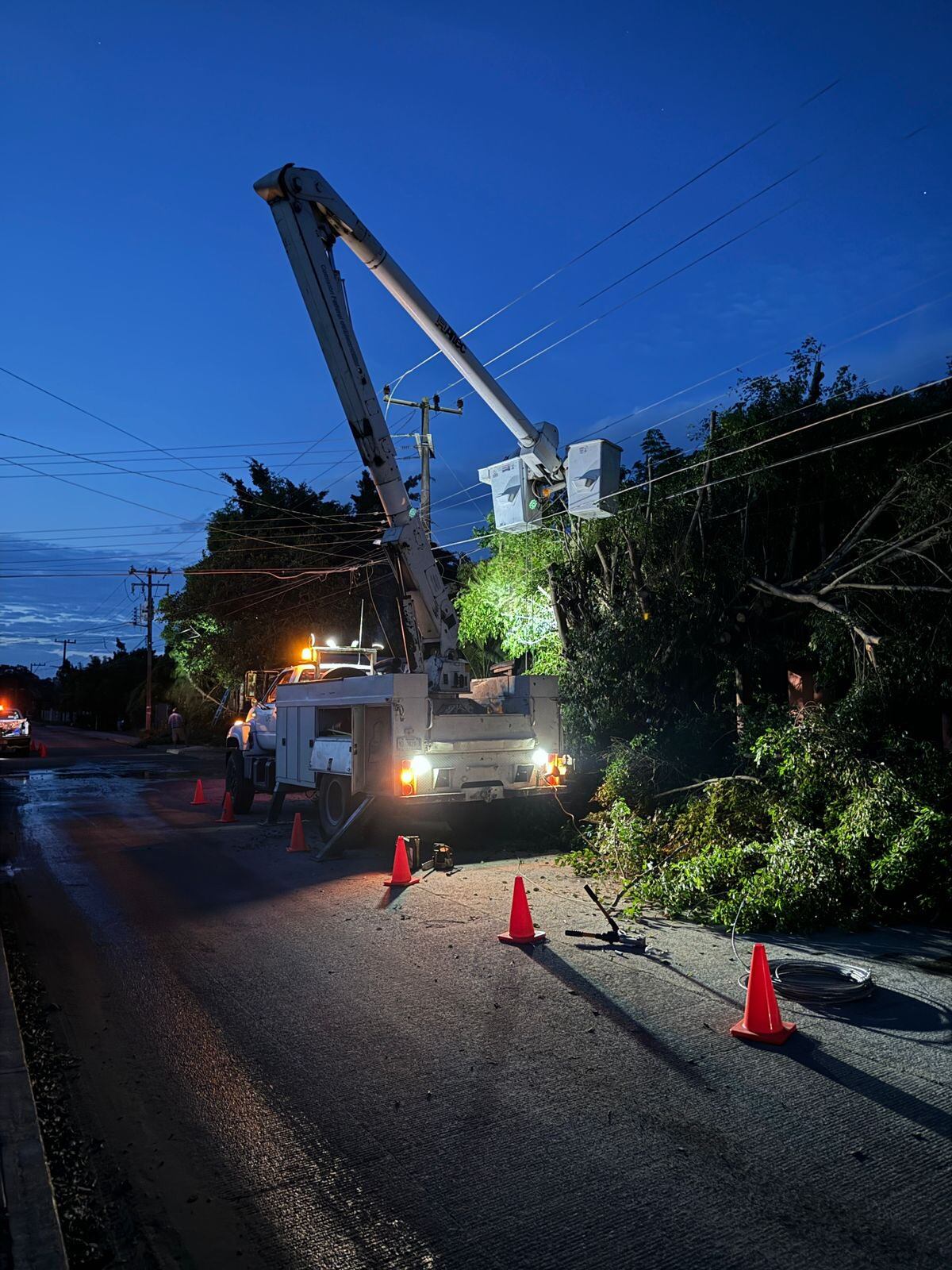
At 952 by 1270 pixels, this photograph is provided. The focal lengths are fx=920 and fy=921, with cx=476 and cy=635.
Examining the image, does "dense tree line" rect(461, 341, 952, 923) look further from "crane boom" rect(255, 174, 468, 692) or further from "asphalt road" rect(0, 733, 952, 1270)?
"crane boom" rect(255, 174, 468, 692)

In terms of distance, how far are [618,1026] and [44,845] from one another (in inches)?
397

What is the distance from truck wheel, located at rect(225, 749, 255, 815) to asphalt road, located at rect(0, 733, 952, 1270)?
8157mm

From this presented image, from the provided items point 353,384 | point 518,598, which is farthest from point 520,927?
point 518,598

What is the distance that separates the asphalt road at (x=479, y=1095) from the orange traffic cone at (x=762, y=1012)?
0.34 ft

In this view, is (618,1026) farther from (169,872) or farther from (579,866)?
(169,872)

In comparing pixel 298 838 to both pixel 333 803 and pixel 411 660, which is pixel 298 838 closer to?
pixel 333 803

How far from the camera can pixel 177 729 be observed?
44062mm

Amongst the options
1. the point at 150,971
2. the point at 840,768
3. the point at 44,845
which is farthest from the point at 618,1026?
the point at 44,845

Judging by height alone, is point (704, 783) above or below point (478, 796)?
above

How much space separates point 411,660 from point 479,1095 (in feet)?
29.6

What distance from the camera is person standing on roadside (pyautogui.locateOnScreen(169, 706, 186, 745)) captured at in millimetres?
43000

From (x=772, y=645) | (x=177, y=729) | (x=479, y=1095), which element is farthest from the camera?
(x=177, y=729)

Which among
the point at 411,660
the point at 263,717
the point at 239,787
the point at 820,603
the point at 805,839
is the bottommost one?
the point at 239,787

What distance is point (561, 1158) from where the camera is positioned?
3.82 meters
